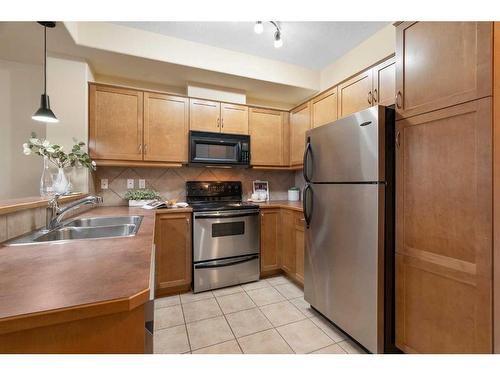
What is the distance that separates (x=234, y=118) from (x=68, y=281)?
2.53 metres

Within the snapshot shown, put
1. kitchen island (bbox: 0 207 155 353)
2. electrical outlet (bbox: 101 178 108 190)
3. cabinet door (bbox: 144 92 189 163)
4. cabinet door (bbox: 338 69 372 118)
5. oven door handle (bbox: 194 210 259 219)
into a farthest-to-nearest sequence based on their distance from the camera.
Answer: electrical outlet (bbox: 101 178 108 190)
cabinet door (bbox: 144 92 189 163)
oven door handle (bbox: 194 210 259 219)
cabinet door (bbox: 338 69 372 118)
kitchen island (bbox: 0 207 155 353)

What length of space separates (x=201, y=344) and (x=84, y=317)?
4.62ft

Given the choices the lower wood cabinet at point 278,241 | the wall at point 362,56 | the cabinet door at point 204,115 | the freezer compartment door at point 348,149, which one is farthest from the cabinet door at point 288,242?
the wall at point 362,56

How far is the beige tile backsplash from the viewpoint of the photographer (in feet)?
8.70

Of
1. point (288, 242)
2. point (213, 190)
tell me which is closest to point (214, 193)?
point (213, 190)

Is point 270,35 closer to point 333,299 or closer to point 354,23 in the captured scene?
point 354,23

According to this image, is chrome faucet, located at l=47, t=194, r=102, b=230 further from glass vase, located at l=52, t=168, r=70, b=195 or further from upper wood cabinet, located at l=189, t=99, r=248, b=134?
upper wood cabinet, located at l=189, t=99, r=248, b=134

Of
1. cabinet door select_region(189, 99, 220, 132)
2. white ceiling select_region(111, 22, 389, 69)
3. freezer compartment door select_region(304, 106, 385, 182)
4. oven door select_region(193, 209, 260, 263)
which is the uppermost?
white ceiling select_region(111, 22, 389, 69)

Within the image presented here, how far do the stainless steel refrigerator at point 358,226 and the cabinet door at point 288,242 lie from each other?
60cm

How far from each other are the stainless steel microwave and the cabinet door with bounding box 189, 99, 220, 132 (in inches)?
3.4

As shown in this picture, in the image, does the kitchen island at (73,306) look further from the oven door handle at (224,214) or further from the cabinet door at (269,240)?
the cabinet door at (269,240)

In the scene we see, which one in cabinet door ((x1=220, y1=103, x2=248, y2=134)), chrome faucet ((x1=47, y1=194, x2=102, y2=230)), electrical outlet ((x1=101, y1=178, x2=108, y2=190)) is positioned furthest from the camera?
cabinet door ((x1=220, y1=103, x2=248, y2=134))

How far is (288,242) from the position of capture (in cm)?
262

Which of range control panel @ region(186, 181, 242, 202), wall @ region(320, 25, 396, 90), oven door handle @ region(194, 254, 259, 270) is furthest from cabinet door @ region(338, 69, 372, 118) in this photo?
oven door handle @ region(194, 254, 259, 270)
